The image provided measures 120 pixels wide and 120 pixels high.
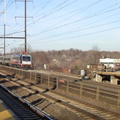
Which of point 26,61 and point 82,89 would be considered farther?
point 26,61

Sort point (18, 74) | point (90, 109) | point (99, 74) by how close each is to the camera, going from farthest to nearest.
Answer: point (18, 74)
point (99, 74)
point (90, 109)

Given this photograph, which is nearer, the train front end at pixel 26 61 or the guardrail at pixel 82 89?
the guardrail at pixel 82 89

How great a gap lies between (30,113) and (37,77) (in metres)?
12.0

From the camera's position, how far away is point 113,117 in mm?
8500

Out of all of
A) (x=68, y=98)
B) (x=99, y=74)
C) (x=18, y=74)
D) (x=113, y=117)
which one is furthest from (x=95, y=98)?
(x=18, y=74)

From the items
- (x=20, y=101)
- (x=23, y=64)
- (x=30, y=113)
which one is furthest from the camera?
(x=23, y=64)

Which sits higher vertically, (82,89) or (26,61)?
(26,61)

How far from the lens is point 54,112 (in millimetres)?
9219

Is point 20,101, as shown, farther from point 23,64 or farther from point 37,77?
point 23,64

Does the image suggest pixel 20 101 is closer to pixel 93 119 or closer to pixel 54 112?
pixel 54 112

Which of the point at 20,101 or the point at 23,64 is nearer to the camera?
the point at 20,101

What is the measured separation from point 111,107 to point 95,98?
6.16ft

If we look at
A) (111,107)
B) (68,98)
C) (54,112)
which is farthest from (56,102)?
(111,107)

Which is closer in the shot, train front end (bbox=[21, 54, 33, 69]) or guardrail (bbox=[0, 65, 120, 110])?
guardrail (bbox=[0, 65, 120, 110])
